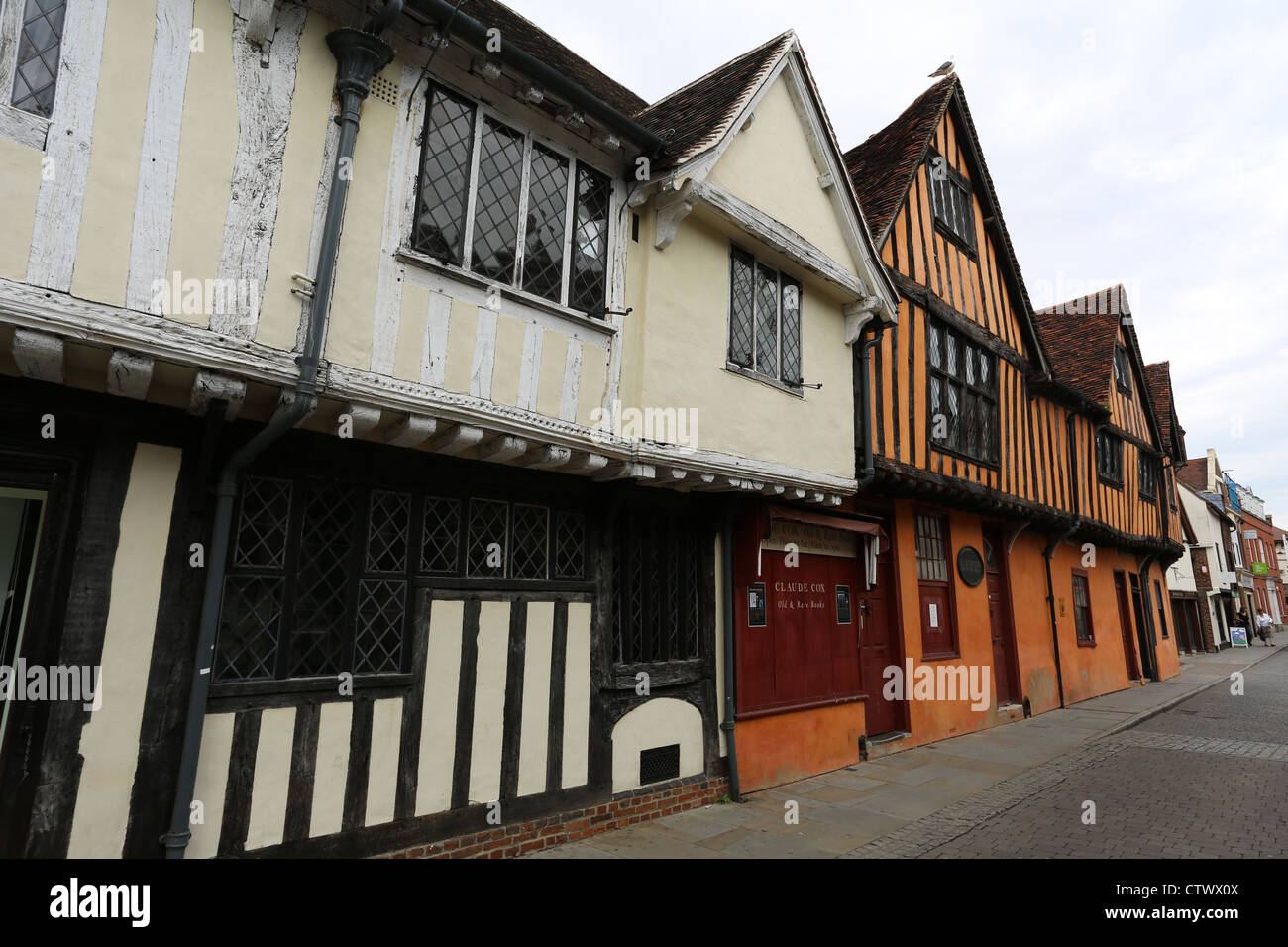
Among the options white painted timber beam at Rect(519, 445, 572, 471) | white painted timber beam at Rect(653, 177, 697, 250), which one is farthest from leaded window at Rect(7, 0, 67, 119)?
white painted timber beam at Rect(653, 177, 697, 250)

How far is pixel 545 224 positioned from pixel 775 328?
118 inches

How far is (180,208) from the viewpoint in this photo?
3.78 m

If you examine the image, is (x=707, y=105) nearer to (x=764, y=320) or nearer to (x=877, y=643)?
(x=764, y=320)

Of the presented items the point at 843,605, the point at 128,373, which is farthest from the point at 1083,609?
the point at 128,373

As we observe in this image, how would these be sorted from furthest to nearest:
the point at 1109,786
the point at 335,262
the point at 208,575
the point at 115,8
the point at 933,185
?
the point at 933,185 → the point at 1109,786 → the point at 335,262 → the point at 208,575 → the point at 115,8

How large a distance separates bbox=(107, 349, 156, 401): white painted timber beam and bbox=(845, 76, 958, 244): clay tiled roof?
357 inches

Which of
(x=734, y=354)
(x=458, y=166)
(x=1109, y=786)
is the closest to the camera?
(x=458, y=166)

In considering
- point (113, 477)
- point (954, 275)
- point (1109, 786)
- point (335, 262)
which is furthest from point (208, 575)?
point (954, 275)

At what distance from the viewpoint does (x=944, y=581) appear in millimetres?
11039

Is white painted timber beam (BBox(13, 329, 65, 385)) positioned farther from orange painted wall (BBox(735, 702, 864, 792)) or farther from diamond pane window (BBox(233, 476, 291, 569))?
orange painted wall (BBox(735, 702, 864, 792))

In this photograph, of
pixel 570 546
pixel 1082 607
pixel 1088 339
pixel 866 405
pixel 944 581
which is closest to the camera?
pixel 570 546

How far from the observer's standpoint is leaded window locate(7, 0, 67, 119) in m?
3.44

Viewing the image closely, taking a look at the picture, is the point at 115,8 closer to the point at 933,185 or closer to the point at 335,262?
the point at 335,262
